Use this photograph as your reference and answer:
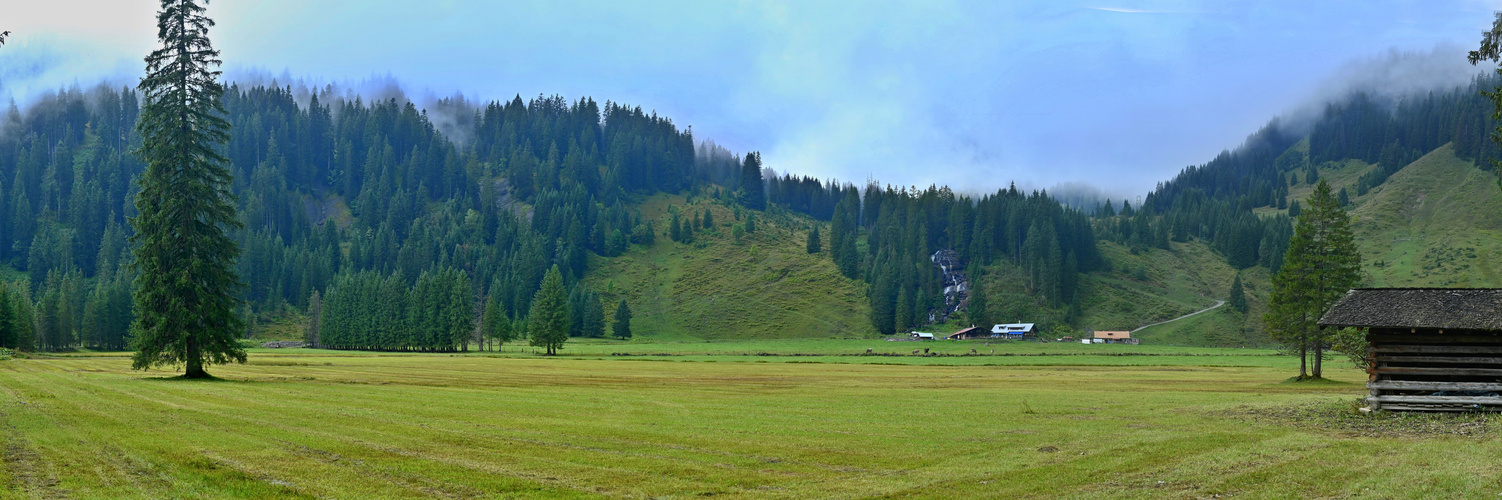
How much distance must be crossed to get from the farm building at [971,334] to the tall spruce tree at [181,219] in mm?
129476

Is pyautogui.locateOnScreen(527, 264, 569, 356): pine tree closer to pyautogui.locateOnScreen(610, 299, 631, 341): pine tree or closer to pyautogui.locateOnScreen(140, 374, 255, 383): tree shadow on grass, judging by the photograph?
pyautogui.locateOnScreen(610, 299, 631, 341): pine tree

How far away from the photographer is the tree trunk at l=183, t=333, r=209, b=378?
43.9m

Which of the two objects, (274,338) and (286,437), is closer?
(286,437)

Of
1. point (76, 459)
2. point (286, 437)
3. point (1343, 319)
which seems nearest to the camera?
point (76, 459)

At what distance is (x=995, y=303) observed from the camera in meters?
175

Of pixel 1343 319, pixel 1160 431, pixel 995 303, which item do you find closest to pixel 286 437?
pixel 1160 431

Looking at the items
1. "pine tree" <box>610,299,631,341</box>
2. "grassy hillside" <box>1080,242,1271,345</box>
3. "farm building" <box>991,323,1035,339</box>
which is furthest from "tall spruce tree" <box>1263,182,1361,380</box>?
"pine tree" <box>610,299,631,341</box>

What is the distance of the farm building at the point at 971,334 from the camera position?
161375mm

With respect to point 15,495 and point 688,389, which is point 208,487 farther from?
point 688,389

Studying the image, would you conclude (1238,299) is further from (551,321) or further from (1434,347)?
(1434,347)

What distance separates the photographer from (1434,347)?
29422 mm

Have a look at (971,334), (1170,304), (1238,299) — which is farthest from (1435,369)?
(1170,304)

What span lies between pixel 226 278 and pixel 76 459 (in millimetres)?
31068

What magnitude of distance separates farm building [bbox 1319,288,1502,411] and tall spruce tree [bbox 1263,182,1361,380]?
2519 centimetres
